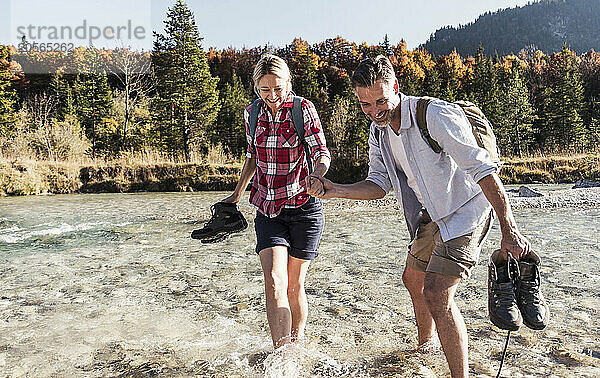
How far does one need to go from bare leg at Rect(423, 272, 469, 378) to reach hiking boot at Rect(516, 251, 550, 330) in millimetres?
325

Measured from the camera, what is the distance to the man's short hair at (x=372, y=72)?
2.64 meters

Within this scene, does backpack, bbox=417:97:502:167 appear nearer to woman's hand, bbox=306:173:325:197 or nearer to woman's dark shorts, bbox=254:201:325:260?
woman's hand, bbox=306:173:325:197

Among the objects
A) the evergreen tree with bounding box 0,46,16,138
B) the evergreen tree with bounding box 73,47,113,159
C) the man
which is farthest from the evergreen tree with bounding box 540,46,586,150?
the man

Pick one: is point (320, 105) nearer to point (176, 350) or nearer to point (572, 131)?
point (572, 131)

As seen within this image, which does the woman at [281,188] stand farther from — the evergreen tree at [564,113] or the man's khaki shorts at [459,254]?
the evergreen tree at [564,113]

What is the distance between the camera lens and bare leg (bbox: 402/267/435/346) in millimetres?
3275

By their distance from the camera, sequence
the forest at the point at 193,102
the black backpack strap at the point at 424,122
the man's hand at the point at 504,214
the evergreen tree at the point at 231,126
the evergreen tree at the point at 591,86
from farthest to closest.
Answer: the evergreen tree at the point at 591,86 < the evergreen tree at the point at 231,126 < the forest at the point at 193,102 < the black backpack strap at the point at 424,122 < the man's hand at the point at 504,214

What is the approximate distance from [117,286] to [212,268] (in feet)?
4.23

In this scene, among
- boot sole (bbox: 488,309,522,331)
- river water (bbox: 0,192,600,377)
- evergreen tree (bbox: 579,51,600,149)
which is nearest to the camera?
boot sole (bbox: 488,309,522,331)

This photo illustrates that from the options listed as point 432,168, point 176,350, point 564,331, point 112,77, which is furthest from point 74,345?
point 112,77

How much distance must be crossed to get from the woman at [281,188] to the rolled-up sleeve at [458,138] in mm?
806

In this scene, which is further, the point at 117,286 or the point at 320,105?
the point at 320,105

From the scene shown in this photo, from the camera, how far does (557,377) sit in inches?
120

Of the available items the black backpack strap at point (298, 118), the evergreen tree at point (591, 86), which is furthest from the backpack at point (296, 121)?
the evergreen tree at point (591, 86)
